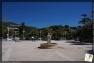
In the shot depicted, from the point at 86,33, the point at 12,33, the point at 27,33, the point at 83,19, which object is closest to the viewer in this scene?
the point at 86,33

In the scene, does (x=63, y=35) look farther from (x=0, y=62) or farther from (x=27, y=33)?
(x=0, y=62)

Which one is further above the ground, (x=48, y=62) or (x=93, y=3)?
(x=93, y=3)

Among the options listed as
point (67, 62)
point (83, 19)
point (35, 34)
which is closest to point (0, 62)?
point (67, 62)

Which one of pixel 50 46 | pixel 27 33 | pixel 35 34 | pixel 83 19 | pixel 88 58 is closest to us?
pixel 88 58

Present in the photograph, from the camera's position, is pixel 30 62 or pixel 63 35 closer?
pixel 30 62

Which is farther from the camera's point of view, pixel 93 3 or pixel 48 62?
pixel 93 3

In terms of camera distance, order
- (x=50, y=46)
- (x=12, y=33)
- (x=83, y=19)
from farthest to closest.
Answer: (x=12, y=33), (x=83, y=19), (x=50, y=46)

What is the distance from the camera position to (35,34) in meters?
104

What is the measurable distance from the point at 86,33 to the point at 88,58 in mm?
45272

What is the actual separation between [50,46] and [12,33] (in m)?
94.9

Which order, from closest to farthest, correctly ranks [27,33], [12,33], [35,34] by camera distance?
1. [35,34]
2. [27,33]
3. [12,33]

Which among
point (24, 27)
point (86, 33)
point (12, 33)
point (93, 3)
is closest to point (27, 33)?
point (24, 27)

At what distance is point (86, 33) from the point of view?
5288 cm

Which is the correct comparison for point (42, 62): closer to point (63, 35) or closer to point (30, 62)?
point (30, 62)
